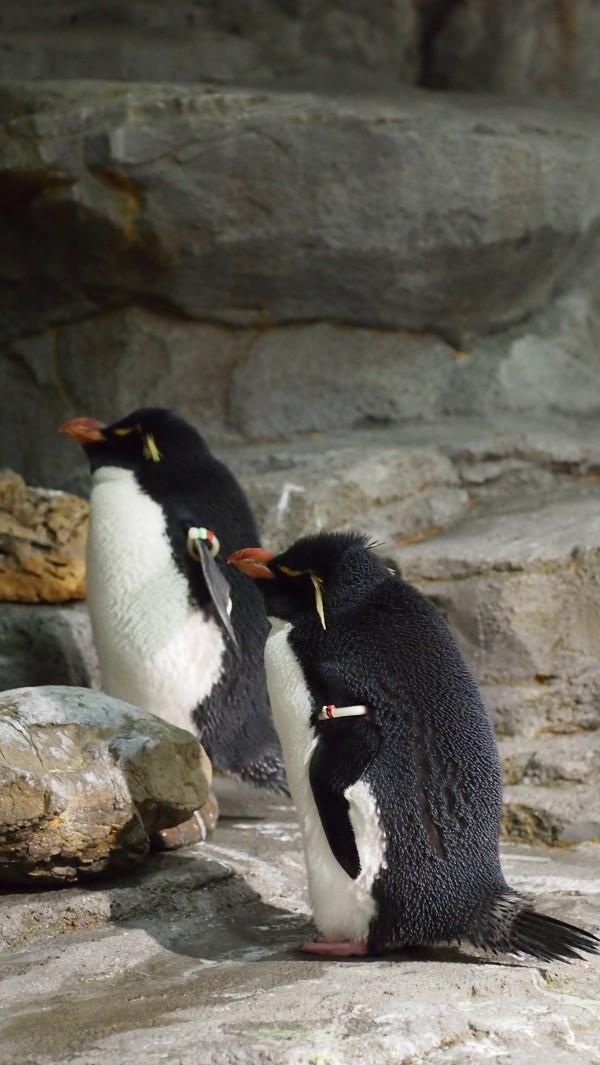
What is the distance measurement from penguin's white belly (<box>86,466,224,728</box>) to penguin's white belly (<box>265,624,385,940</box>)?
0.89 metres

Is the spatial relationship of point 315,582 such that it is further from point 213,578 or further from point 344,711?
point 213,578

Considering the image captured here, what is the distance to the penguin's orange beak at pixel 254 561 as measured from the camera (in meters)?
2.91

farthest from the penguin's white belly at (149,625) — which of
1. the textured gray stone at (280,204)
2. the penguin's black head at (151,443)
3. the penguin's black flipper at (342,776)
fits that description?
the textured gray stone at (280,204)

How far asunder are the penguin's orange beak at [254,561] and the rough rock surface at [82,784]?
0.43m

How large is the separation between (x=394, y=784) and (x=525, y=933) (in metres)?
0.34

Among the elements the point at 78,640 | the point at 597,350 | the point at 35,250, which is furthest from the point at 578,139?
the point at 78,640

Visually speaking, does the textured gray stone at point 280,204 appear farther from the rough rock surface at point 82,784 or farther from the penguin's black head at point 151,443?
the rough rock surface at point 82,784

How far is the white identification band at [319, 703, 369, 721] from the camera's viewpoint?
2613mm

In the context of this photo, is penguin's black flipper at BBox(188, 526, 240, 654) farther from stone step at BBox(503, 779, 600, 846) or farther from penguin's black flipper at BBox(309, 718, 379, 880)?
penguin's black flipper at BBox(309, 718, 379, 880)

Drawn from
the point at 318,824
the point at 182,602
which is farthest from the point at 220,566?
the point at 318,824

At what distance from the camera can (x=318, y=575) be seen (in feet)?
9.25

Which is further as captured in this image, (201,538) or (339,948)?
(201,538)

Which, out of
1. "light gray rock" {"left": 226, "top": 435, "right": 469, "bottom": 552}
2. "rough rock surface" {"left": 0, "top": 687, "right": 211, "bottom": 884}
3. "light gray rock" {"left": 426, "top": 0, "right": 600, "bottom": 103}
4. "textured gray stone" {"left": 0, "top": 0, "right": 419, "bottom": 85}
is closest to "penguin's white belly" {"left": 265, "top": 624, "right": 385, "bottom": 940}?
"rough rock surface" {"left": 0, "top": 687, "right": 211, "bottom": 884}

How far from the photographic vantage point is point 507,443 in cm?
486
